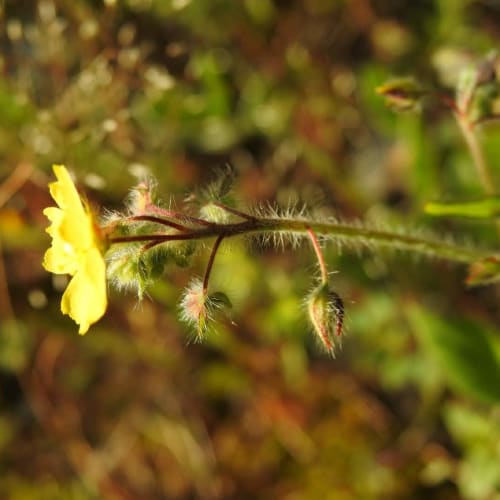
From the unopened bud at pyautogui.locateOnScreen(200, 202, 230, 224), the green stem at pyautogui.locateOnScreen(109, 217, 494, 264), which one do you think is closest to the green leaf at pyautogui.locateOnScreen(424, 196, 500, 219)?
the green stem at pyautogui.locateOnScreen(109, 217, 494, 264)

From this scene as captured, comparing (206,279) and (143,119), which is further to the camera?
(143,119)

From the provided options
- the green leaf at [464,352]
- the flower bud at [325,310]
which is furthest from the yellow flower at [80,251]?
the green leaf at [464,352]

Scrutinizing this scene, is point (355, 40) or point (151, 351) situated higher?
point (355, 40)

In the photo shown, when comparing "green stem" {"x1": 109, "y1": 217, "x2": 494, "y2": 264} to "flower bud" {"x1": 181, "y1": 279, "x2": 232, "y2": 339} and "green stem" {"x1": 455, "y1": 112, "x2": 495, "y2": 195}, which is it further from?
"green stem" {"x1": 455, "y1": 112, "x2": 495, "y2": 195}

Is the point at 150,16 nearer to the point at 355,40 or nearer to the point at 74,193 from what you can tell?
the point at 355,40

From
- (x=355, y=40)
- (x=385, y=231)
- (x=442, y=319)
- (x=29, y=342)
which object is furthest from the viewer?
(x=355, y=40)

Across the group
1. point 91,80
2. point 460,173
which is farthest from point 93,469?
point 460,173

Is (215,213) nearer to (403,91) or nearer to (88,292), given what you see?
(88,292)

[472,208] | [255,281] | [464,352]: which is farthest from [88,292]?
[255,281]
